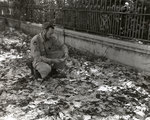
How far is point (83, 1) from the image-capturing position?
Answer: 7.70m

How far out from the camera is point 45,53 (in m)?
5.28

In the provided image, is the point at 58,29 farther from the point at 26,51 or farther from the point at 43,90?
the point at 43,90

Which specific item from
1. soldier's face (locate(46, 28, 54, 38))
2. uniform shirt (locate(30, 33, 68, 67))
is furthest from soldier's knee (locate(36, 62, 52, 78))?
soldier's face (locate(46, 28, 54, 38))

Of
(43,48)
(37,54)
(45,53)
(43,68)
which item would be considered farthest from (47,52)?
(43,68)

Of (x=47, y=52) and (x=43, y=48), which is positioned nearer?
(x=43, y=48)

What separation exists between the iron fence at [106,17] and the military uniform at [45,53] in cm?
205

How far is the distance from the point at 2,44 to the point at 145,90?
6.34m

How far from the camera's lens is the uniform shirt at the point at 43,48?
501 cm

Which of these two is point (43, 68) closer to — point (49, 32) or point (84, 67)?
point (49, 32)

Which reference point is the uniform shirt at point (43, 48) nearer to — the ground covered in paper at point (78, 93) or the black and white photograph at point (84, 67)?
the black and white photograph at point (84, 67)

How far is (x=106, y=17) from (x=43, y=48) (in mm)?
2585

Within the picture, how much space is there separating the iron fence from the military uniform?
2.05m

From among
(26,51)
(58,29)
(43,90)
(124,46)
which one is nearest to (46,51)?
(43,90)

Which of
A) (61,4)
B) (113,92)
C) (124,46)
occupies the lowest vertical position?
(113,92)
